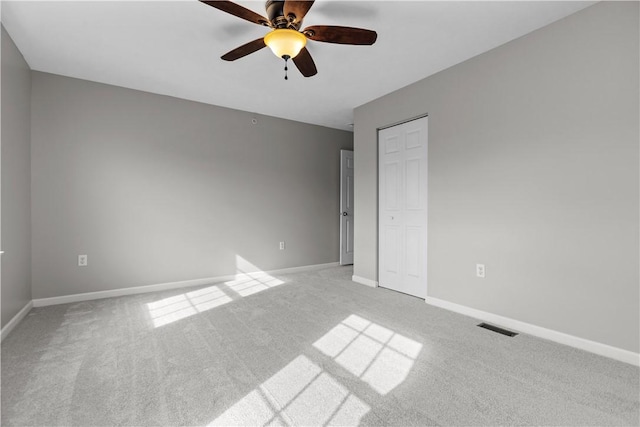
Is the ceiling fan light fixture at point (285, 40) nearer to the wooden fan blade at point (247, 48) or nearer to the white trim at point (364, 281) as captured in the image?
the wooden fan blade at point (247, 48)

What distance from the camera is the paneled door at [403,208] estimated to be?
11.5 ft

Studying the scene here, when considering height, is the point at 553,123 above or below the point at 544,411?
above

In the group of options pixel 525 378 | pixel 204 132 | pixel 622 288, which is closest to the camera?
pixel 525 378

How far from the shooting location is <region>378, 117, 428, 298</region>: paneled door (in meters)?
3.51

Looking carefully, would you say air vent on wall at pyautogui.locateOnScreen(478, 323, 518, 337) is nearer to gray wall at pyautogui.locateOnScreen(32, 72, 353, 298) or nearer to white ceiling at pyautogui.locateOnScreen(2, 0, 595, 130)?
white ceiling at pyautogui.locateOnScreen(2, 0, 595, 130)

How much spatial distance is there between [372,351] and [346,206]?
3.48 meters

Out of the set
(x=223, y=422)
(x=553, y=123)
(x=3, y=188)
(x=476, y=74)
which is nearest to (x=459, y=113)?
(x=476, y=74)

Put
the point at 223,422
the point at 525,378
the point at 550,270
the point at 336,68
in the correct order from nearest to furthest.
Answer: the point at 223,422 < the point at 525,378 < the point at 550,270 < the point at 336,68

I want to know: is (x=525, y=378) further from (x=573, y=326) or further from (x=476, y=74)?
(x=476, y=74)

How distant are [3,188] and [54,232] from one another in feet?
3.33

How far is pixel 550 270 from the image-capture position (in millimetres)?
2430

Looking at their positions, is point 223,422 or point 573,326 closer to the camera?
point 223,422

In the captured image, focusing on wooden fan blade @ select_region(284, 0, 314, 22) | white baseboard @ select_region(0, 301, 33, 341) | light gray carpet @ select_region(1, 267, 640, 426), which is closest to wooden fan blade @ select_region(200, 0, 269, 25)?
wooden fan blade @ select_region(284, 0, 314, 22)

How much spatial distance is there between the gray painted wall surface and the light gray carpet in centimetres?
34
